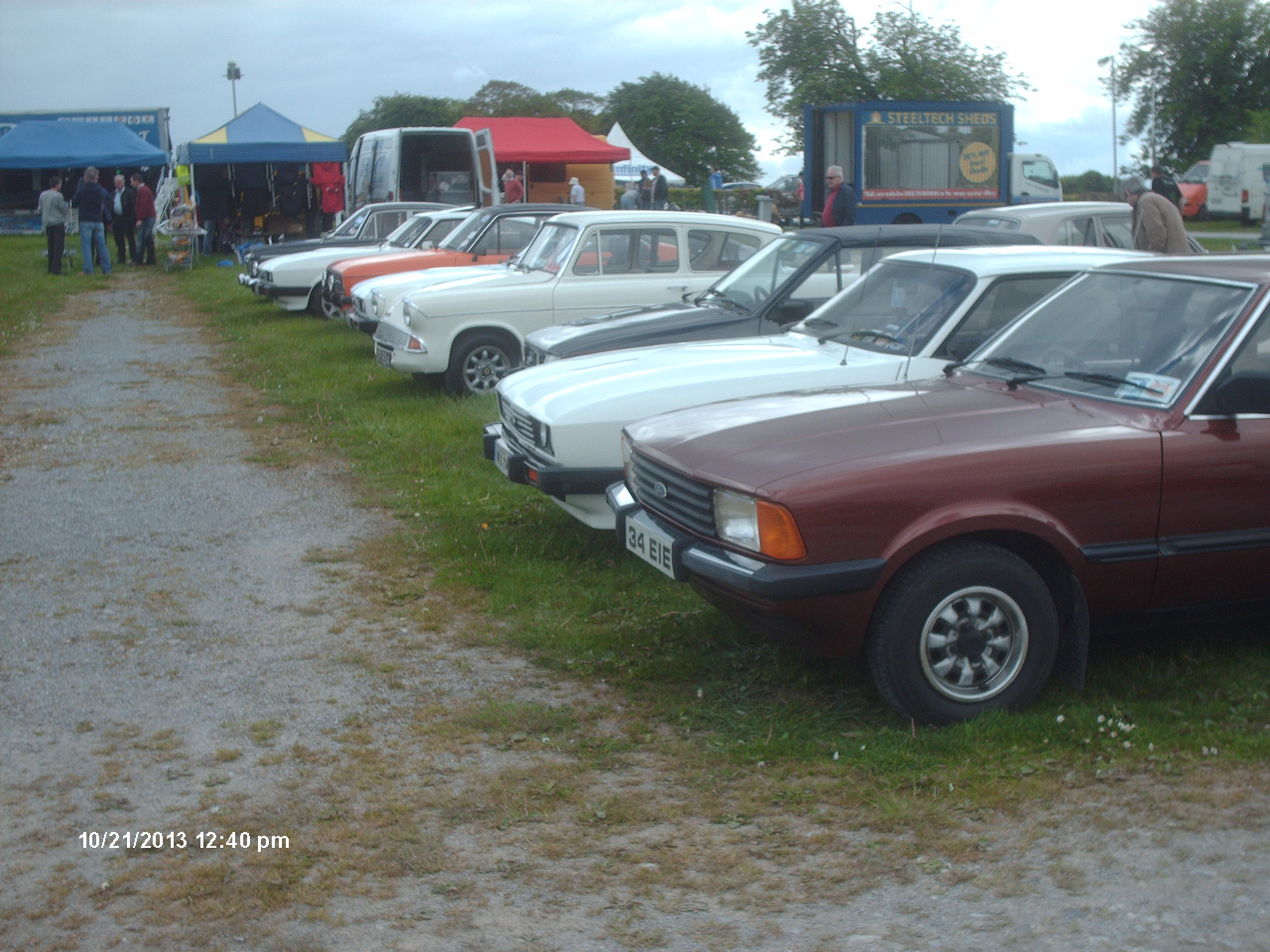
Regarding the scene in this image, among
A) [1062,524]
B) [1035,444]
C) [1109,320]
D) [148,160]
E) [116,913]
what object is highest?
[148,160]

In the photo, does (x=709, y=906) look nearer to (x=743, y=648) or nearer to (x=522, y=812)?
(x=522, y=812)

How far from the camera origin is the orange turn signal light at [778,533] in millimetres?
3783

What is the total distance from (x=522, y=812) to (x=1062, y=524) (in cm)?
195

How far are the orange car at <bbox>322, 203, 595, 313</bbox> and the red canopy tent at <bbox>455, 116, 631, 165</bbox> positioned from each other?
69.4ft

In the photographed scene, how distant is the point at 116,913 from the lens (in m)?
3.10

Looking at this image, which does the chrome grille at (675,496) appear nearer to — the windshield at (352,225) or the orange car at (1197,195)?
the windshield at (352,225)

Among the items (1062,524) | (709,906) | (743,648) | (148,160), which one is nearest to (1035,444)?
(1062,524)

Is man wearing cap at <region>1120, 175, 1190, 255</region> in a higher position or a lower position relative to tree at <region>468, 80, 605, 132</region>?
lower

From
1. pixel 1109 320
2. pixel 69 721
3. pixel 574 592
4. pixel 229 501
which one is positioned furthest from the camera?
pixel 229 501

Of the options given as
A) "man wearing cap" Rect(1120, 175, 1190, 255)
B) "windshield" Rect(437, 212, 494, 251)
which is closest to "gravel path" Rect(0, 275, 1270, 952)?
"windshield" Rect(437, 212, 494, 251)

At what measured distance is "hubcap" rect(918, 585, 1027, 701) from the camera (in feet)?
12.8

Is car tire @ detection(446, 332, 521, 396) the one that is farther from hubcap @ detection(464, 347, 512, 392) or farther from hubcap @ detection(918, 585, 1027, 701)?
hubcap @ detection(918, 585, 1027, 701)

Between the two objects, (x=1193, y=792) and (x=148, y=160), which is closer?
(x=1193, y=792)

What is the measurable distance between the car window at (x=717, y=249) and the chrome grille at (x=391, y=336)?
A: 250 centimetres
